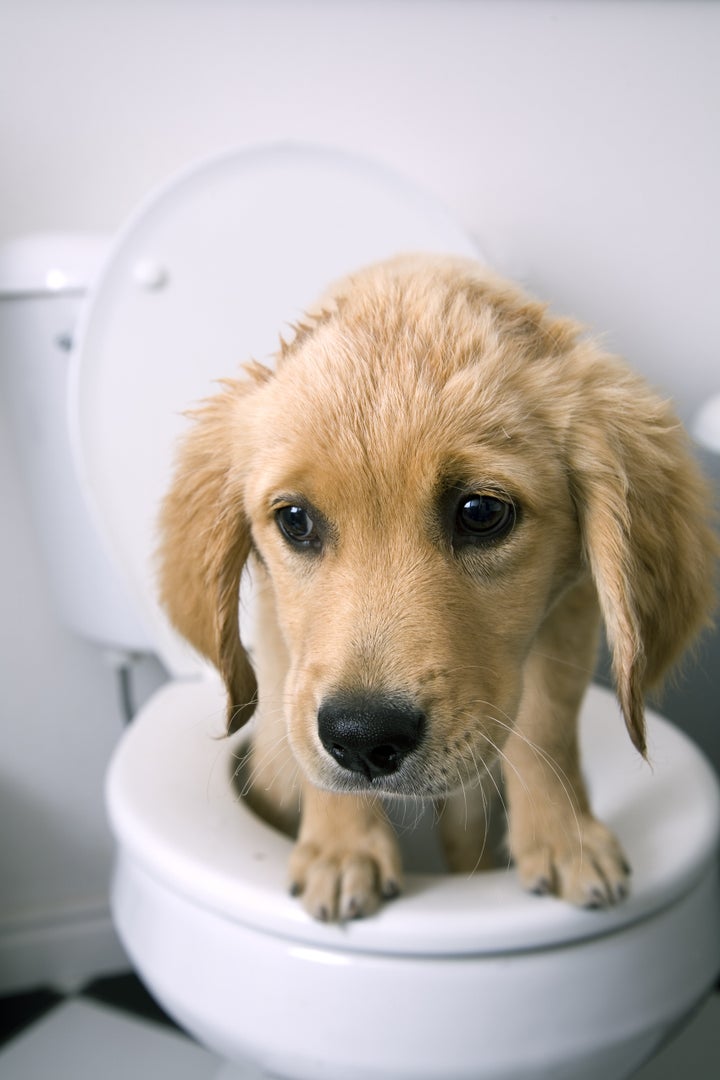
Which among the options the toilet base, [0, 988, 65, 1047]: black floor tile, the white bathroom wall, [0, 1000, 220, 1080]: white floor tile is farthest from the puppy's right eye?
[0, 988, 65, 1047]: black floor tile

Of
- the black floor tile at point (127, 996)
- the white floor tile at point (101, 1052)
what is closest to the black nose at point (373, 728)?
the white floor tile at point (101, 1052)

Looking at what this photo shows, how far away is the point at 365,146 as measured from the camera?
63.6 inches

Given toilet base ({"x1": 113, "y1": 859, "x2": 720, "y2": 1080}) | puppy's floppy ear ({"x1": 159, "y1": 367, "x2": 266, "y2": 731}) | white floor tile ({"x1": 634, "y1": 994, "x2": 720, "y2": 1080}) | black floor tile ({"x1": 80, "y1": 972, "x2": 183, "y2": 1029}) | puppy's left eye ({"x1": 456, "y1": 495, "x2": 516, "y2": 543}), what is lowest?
black floor tile ({"x1": 80, "y1": 972, "x2": 183, "y2": 1029})

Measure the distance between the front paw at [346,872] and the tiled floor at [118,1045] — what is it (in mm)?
546

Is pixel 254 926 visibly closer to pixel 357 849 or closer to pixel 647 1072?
pixel 357 849

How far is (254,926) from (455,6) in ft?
4.73

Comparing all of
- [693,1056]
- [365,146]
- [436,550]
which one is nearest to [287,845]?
[436,550]

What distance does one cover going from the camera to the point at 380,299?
899 millimetres

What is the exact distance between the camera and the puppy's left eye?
0.81 meters

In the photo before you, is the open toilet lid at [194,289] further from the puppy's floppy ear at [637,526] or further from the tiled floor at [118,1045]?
the tiled floor at [118,1045]

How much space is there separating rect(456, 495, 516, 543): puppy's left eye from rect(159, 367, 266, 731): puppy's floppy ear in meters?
0.25

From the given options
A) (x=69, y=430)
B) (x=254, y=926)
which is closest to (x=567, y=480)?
(x=254, y=926)

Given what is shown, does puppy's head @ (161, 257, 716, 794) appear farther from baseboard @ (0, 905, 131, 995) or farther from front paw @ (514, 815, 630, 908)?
baseboard @ (0, 905, 131, 995)

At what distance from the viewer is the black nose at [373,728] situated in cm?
72
